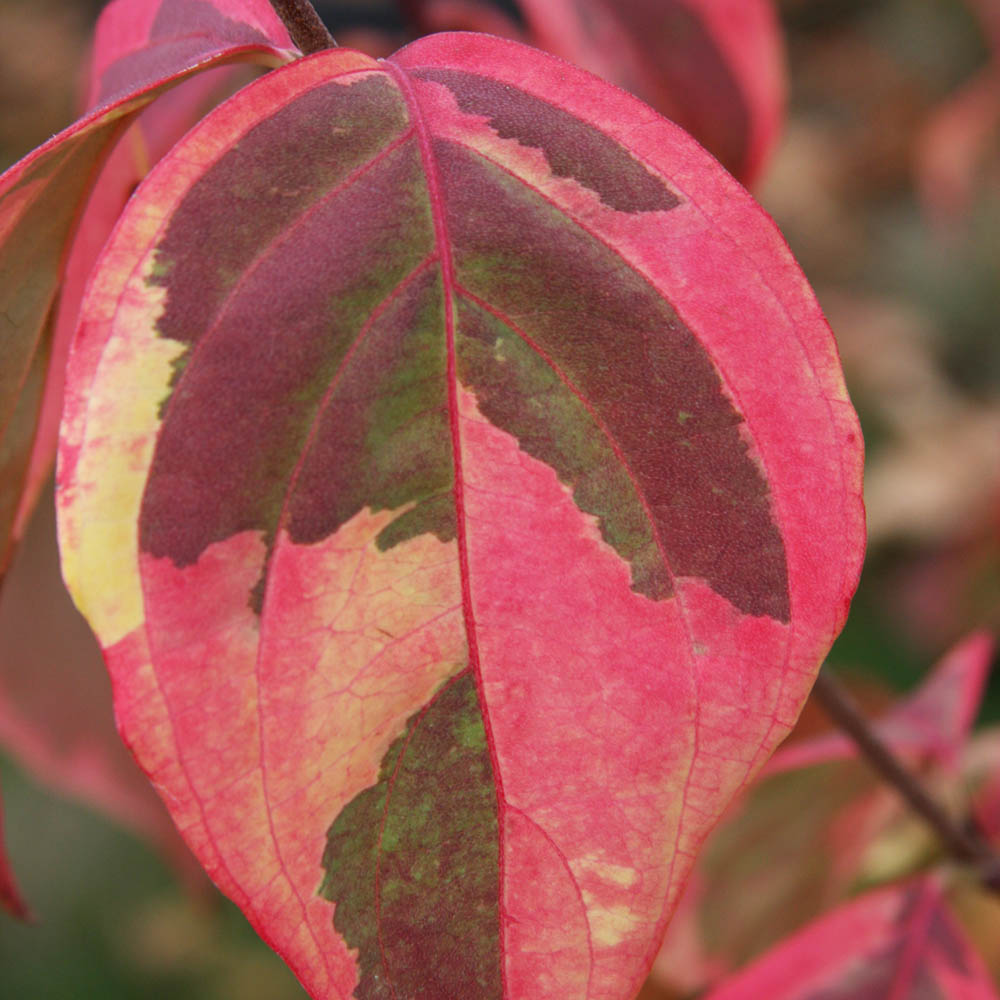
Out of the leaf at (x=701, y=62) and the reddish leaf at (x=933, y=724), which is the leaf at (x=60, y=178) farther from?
the reddish leaf at (x=933, y=724)

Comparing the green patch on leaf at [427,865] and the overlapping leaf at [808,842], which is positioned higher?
the green patch on leaf at [427,865]

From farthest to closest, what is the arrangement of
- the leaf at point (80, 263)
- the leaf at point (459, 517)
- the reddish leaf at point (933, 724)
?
the reddish leaf at point (933, 724)
the leaf at point (80, 263)
the leaf at point (459, 517)

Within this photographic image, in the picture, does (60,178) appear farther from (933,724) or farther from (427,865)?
(933,724)

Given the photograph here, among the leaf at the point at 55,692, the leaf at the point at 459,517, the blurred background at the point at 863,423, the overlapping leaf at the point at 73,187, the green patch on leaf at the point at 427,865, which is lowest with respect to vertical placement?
the blurred background at the point at 863,423

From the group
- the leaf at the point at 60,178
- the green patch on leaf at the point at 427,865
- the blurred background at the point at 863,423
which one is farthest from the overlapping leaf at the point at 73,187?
the blurred background at the point at 863,423

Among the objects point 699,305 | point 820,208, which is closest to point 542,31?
point 699,305

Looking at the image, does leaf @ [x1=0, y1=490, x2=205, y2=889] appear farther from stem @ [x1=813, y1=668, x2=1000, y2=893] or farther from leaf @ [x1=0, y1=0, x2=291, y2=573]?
stem @ [x1=813, y1=668, x2=1000, y2=893]

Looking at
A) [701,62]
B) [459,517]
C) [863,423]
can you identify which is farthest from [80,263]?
[863,423]
